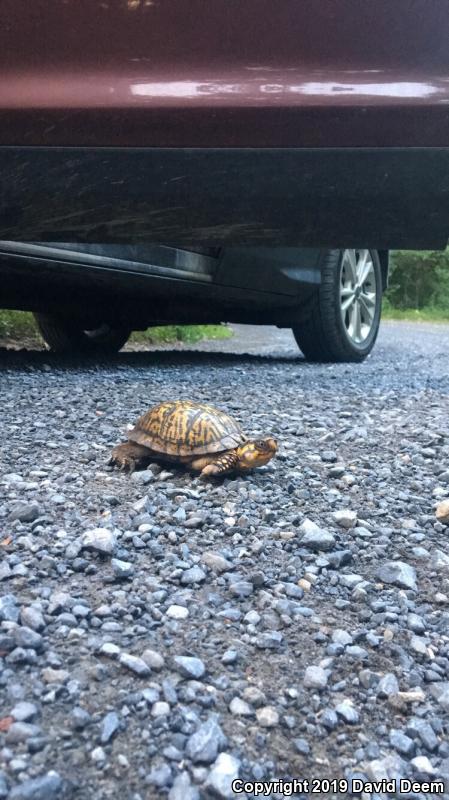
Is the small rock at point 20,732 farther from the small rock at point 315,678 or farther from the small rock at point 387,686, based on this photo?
the small rock at point 387,686

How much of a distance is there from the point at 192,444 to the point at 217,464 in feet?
0.45

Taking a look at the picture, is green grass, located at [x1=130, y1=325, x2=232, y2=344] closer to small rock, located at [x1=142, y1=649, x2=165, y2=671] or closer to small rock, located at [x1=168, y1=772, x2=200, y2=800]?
small rock, located at [x1=142, y1=649, x2=165, y2=671]

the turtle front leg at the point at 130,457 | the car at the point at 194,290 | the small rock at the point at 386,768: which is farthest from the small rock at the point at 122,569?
the car at the point at 194,290

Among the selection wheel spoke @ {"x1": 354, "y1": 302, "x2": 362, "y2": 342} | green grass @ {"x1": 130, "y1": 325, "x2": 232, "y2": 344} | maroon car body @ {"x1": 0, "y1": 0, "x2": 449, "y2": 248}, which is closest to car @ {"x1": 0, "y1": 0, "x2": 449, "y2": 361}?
maroon car body @ {"x1": 0, "y1": 0, "x2": 449, "y2": 248}

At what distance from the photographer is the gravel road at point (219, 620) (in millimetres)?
1098

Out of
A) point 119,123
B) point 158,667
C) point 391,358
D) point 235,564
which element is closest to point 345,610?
point 235,564

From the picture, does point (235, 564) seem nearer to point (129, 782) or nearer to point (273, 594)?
point (273, 594)

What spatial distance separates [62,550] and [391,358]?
5.03 metres

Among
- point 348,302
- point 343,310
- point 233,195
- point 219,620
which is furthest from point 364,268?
point 219,620

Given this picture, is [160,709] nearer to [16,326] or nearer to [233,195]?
[233,195]

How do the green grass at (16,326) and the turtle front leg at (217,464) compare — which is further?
the green grass at (16,326)

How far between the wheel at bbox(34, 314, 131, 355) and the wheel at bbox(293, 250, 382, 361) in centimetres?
145

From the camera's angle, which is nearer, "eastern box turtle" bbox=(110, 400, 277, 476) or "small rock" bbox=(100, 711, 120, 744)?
"small rock" bbox=(100, 711, 120, 744)

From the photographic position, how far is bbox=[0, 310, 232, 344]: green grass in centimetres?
712
